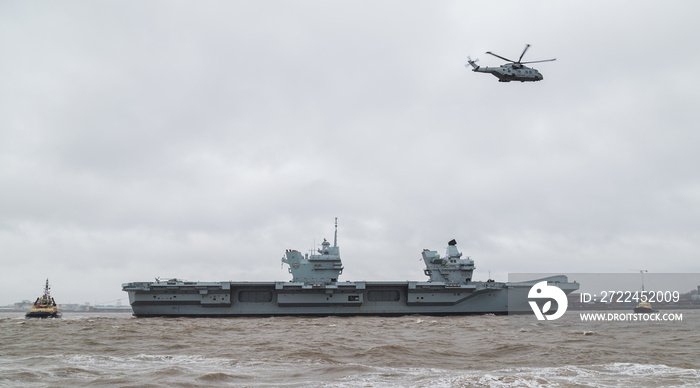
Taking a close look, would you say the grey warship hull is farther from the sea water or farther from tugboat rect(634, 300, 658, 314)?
the sea water

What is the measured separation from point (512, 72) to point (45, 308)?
45921 mm

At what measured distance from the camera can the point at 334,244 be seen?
41.9 m

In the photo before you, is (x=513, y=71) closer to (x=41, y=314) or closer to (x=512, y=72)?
(x=512, y=72)

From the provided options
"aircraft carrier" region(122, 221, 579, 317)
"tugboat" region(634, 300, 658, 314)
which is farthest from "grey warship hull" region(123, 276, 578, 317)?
"tugboat" region(634, 300, 658, 314)

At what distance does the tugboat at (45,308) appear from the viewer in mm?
45131

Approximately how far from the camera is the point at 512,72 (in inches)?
794

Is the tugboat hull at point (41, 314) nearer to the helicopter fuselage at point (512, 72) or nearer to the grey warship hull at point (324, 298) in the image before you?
the grey warship hull at point (324, 298)

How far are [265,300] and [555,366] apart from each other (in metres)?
28.8

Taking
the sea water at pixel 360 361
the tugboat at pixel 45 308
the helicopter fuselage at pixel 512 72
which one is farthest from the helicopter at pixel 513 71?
the tugboat at pixel 45 308

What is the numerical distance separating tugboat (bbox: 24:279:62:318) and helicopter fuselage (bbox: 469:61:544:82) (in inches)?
1726

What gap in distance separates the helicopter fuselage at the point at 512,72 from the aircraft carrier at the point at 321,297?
20.1 m

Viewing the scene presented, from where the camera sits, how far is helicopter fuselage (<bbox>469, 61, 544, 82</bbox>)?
20.1 meters

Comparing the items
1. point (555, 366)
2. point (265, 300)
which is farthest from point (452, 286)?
point (555, 366)

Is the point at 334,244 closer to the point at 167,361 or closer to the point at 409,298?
the point at 409,298
